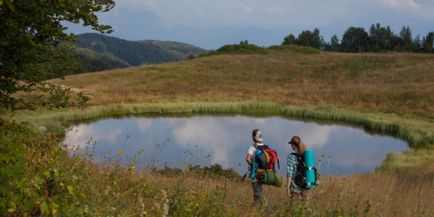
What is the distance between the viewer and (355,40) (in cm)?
15862

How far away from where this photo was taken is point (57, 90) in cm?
1121

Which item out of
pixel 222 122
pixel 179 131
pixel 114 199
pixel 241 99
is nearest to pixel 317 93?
pixel 241 99

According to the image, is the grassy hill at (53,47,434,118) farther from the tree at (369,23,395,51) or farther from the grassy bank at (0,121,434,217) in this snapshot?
the tree at (369,23,395,51)

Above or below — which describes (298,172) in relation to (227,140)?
above

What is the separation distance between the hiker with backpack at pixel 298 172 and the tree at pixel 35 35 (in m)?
4.37

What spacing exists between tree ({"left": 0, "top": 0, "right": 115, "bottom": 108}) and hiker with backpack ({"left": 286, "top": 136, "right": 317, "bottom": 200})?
172 inches

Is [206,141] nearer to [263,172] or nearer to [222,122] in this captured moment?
[222,122]

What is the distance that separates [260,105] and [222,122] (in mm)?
9666

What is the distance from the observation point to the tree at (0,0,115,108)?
9.29 m

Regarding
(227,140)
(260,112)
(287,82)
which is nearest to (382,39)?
(287,82)

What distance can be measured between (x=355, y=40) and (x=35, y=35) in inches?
6208

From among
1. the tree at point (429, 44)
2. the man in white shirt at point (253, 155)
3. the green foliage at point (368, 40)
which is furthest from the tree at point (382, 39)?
the man in white shirt at point (253, 155)

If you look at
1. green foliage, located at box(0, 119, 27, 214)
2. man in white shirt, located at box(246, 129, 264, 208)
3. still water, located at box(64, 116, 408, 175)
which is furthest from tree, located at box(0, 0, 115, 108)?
still water, located at box(64, 116, 408, 175)

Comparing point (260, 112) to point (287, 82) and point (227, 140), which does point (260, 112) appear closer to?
point (227, 140)
